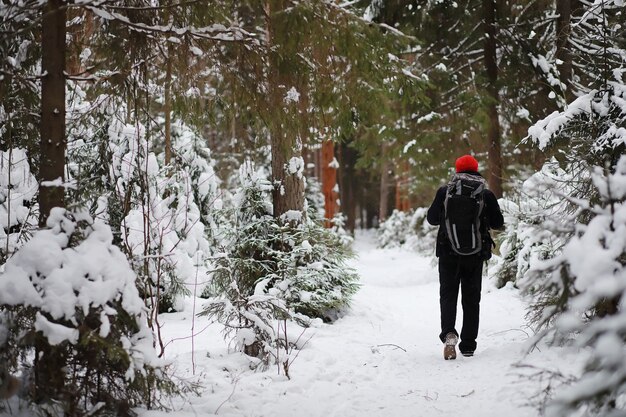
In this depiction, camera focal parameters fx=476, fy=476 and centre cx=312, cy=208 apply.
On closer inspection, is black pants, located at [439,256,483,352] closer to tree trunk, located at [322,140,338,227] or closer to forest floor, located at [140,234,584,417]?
forest floor, located at [140,234,584,417]

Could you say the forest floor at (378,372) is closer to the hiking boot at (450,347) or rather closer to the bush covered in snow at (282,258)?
the hiking boot at (450,347)

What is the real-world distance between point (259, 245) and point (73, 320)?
3857 millimetres

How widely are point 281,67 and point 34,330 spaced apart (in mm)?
2604

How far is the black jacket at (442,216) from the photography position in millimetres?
5000

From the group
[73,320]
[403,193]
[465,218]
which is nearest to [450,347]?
[465,218]

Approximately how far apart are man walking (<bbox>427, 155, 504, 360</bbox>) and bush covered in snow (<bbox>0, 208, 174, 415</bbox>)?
3146 mm

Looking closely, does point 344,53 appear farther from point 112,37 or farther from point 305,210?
point 305,210

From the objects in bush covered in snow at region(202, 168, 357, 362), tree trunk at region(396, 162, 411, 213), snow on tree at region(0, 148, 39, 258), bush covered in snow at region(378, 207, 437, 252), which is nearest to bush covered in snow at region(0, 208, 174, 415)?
snow on tree at region(0, 148, 39, 258)

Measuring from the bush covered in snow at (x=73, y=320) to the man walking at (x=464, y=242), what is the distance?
124 inches

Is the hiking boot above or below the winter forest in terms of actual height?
below

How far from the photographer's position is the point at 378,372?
4.79 m

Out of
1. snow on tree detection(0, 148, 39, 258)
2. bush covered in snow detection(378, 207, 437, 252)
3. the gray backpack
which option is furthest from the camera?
bush covered in snow detection(378, 207, 437, 252)

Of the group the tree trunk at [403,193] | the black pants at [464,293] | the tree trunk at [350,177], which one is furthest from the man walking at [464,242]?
the tree trunk at [350,177]

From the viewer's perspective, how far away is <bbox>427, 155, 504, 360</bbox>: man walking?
4922mm
